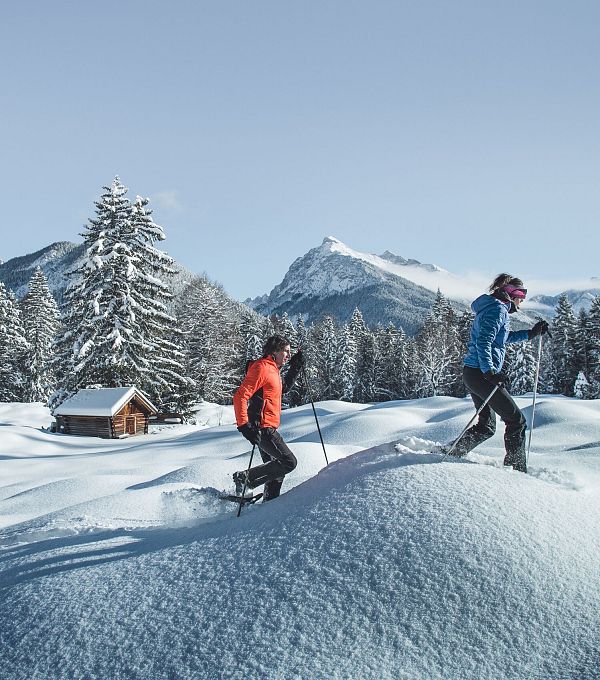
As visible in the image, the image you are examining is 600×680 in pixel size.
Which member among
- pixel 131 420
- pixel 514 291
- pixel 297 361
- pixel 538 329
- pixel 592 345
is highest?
pixel 592 345

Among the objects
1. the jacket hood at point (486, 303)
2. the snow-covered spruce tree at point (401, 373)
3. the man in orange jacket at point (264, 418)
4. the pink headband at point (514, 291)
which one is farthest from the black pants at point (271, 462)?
the snow-covered spruce tree at point (401, 373)

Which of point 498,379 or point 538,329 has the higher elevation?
point 538,329

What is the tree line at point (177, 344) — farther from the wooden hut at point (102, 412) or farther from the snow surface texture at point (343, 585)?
the snow surface texture at point (343, 585)

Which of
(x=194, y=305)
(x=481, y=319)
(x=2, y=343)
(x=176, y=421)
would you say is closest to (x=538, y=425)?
(x=481, y=319)

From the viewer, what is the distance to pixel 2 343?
4153cm

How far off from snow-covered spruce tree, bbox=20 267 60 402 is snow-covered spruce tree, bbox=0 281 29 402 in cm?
55

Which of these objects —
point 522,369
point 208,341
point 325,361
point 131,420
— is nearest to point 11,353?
point 208,341

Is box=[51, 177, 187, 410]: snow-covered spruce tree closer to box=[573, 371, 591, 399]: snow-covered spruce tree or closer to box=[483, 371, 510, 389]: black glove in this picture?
box=[483, 371, 510, 389]: black glove

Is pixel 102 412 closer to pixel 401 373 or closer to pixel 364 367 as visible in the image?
pixel 364 367

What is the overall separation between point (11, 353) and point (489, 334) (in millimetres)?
47136

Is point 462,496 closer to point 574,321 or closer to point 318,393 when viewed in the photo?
point 574,321

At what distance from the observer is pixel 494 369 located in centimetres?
462

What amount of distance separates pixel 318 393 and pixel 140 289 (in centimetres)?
3445

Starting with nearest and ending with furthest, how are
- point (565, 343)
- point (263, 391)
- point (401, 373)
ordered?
point (263, 391) < point (565, 343) < point (401, 373)
